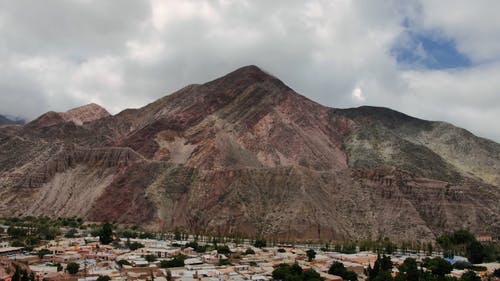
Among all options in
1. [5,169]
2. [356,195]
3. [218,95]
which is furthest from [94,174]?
[356,195]

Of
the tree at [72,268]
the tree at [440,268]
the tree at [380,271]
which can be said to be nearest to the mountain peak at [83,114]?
the tree at [72,268]

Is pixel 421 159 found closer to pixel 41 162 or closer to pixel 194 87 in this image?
pixel 194 87

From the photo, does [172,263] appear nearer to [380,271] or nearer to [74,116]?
[380,271]

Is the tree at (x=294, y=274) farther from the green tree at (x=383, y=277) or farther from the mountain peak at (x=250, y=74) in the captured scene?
the mountain peak at (x=250, y=74)

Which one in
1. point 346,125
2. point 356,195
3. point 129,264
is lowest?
point 129,264

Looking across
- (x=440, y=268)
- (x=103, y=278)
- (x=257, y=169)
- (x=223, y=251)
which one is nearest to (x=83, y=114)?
(x=257, y=169)

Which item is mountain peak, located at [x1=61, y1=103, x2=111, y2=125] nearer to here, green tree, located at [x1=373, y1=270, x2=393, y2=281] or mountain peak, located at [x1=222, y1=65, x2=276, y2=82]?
mountain peak, located at [x1=222, y1=65, x2=276, y2=82]
